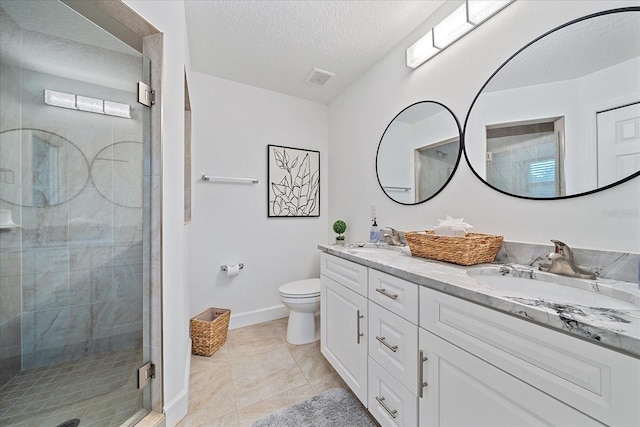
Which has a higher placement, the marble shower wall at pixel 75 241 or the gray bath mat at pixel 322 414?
the marble shower wall at pixel 75 241

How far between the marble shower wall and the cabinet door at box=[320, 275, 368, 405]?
1056 mm

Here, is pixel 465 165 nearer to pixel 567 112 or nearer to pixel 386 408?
pixel 567 112

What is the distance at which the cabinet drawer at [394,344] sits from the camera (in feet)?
3.10

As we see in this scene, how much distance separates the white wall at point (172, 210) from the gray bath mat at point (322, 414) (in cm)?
47

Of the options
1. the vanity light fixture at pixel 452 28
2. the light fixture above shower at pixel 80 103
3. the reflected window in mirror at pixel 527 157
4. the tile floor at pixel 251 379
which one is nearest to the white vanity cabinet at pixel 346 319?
the tile floor at pixel 251 379

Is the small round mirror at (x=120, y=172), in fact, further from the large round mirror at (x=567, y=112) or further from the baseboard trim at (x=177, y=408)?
the large round mirror at (x=567, y=112)

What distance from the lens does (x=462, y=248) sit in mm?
1061

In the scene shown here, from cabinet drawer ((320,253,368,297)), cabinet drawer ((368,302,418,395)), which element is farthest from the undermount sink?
cabinet drawer ((320,253,368,297))

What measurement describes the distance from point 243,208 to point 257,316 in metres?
1.07

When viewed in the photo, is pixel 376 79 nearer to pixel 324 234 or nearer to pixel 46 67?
pixel 324 234

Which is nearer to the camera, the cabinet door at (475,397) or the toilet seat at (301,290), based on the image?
the cabinet door at (475,397)

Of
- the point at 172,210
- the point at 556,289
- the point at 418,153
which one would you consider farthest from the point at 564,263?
the point at 172,210

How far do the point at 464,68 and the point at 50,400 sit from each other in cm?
278

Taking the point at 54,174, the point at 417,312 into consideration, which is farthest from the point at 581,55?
the point at 54,174
